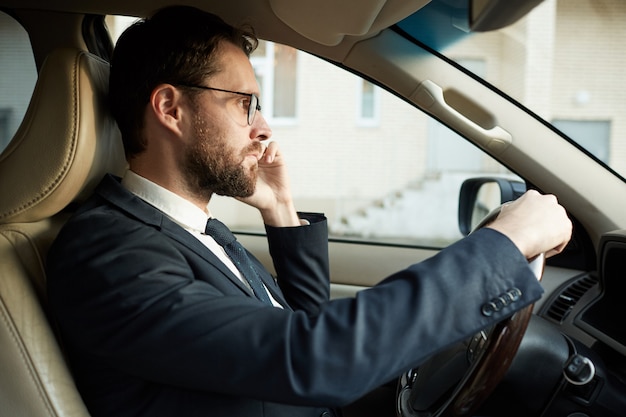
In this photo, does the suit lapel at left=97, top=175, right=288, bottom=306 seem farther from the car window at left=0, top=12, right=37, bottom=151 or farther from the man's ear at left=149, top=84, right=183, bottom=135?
the car window at left=0, top=12, right=37, bottom=151

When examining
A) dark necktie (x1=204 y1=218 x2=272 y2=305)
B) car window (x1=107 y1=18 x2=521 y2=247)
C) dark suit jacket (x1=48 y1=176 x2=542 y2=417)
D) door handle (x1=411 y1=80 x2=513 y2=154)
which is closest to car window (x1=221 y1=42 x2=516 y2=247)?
car window (x1=107 y1=18 x2=521 y2=247)

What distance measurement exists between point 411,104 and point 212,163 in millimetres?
735

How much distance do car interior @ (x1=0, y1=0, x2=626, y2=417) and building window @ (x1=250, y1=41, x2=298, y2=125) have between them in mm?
7563

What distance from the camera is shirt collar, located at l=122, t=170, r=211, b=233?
1414mm

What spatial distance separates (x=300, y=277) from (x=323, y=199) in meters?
8.59

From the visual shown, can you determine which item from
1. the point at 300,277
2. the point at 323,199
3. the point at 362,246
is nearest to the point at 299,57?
the point at 323,199

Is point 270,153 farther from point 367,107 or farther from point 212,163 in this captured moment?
Result: point 367,107

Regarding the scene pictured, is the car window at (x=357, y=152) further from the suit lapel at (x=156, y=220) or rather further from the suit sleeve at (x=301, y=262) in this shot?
the suit lapel at (x=156, y=220)

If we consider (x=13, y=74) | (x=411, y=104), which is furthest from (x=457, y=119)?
(x=13, y=74)

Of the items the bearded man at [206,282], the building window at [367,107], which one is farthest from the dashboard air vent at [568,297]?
the building window at [367,107]

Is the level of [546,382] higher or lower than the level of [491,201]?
lower

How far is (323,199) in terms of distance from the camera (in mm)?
10305

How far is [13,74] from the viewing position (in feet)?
6.80

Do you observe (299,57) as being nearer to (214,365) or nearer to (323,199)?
(323,199)
